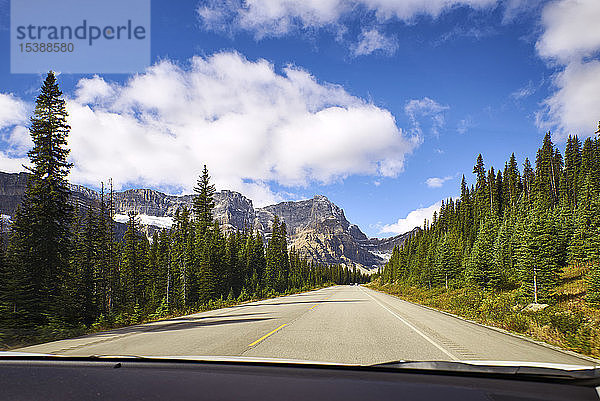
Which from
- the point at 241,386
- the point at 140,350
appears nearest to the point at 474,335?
the point at 140,350

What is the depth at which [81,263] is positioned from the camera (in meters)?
34.5

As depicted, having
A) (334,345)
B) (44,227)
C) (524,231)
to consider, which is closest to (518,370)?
(334,345)

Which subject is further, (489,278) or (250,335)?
(489,278)

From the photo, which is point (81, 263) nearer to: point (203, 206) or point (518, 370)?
point (203, 206)

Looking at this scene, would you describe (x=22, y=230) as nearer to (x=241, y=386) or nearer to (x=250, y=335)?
(x=250, y=335)

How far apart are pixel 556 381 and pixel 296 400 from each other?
1844 mm

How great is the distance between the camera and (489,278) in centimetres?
3922

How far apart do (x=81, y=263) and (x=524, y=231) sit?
41085 mm

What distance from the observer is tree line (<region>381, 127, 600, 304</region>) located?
2569 cm

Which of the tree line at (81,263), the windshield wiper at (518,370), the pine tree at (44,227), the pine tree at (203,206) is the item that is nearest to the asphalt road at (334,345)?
the windshield wiper at (518,370)

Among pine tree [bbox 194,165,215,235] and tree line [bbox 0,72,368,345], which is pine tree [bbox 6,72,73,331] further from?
pine tree [bbox 194,165,215,235]

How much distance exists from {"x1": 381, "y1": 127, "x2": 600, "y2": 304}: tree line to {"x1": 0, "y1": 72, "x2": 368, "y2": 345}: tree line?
24.3 m

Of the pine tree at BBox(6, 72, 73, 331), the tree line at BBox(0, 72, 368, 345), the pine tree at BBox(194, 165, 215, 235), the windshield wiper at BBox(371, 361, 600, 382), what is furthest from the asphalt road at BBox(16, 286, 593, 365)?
the pine tree at BBox(194, 165, 215, 235)

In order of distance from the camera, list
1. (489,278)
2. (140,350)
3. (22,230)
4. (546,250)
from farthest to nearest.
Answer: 1. (489,278)
2. (546,250)
3. (22,230)
4. (140,350)
